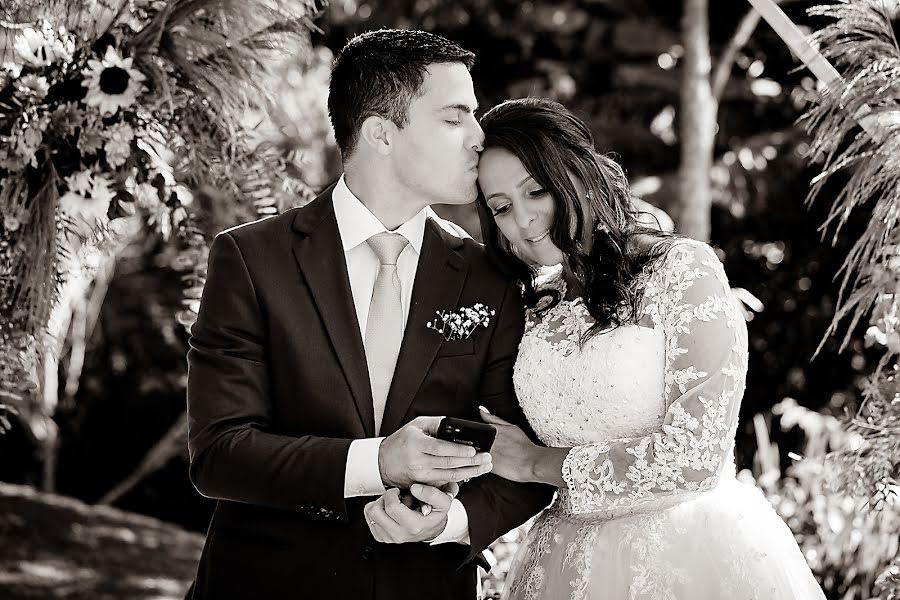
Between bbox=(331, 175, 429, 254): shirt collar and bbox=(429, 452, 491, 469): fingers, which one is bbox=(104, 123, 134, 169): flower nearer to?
bbox=(331, 175, 429, 254): shirt collar

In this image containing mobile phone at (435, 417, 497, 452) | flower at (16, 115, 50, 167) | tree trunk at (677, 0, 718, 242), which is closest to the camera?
mobile phone at (435, 417, 497, 452)

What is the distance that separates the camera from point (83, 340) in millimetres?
8227

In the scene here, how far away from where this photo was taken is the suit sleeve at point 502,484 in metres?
2.66

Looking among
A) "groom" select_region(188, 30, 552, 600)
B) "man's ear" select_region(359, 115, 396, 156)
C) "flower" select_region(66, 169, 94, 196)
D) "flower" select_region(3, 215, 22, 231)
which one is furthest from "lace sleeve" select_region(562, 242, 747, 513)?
"flower" select_region(3, 215, 22, 231)

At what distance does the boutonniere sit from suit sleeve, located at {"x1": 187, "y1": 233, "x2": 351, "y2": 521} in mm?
426

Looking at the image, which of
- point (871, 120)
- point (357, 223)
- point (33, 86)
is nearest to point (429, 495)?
point (357, 223)

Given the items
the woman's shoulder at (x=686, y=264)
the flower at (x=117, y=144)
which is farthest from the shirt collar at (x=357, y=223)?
the flower at (x=117, y=144)

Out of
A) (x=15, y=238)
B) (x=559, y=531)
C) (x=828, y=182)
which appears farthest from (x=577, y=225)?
(x=828, y=182)

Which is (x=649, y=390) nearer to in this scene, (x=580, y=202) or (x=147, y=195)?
(x=580, y=202)

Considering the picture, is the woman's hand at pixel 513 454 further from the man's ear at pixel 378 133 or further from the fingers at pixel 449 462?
the man's ear at pixel 378 133

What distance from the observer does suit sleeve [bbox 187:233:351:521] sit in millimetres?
2482

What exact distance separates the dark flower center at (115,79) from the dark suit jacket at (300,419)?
0.83 metres

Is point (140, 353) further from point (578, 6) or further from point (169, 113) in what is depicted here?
point (169, 113)

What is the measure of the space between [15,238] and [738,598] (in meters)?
2.42
